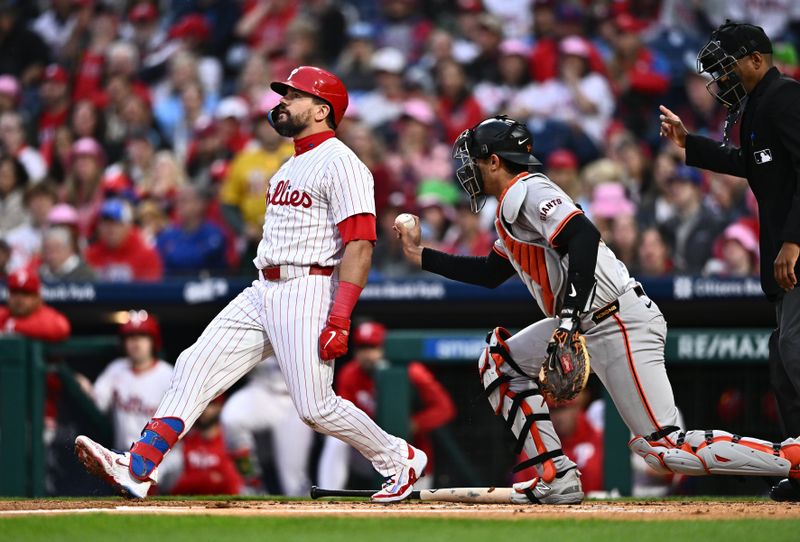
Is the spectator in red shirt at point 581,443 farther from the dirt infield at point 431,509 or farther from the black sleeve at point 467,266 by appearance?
the black sleeve at point 467,266

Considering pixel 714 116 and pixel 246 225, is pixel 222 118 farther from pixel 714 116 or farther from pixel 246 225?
pixel 714 116

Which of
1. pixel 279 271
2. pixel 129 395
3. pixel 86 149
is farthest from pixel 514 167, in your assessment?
pixel 86 149

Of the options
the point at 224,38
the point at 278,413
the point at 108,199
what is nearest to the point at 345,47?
the point at 224,38

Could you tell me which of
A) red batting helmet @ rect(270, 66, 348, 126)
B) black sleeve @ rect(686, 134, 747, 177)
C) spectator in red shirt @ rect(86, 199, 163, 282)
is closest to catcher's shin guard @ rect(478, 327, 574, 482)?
black sleeve @ rect(686, 134, 747, 177)

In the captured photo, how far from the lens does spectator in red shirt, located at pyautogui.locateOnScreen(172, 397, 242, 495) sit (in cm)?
776

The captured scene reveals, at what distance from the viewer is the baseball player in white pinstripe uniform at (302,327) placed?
5055 millimetres

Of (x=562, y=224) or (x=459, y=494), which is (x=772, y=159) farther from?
(x=459, y=494)

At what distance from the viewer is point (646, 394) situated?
4.89 meters

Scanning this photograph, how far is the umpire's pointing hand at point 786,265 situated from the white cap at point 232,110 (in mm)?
6591

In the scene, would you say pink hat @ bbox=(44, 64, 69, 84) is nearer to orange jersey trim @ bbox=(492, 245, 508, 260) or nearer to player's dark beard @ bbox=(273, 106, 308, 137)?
player's dark beard @ bbox=(273, 106, 308, 137)

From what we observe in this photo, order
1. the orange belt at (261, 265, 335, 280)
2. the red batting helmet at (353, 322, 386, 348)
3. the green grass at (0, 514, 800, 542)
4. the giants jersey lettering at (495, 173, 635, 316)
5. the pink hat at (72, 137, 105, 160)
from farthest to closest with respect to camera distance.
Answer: the pink hat at (72, 137, 105, 160) < the red batting helmet at (353, 322, 386, 348) < the orange belt at (261, 265, 335, 280) < the giants jersey lettering at (495, 173, 635, 316) < the green grass at (0, 514, 800, 542)

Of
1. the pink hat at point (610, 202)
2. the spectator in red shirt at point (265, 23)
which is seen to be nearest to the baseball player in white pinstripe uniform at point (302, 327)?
the pink hat at point (610, 202)

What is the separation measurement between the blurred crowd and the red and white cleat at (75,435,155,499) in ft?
12.6

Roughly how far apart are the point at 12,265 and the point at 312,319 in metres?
5.45
